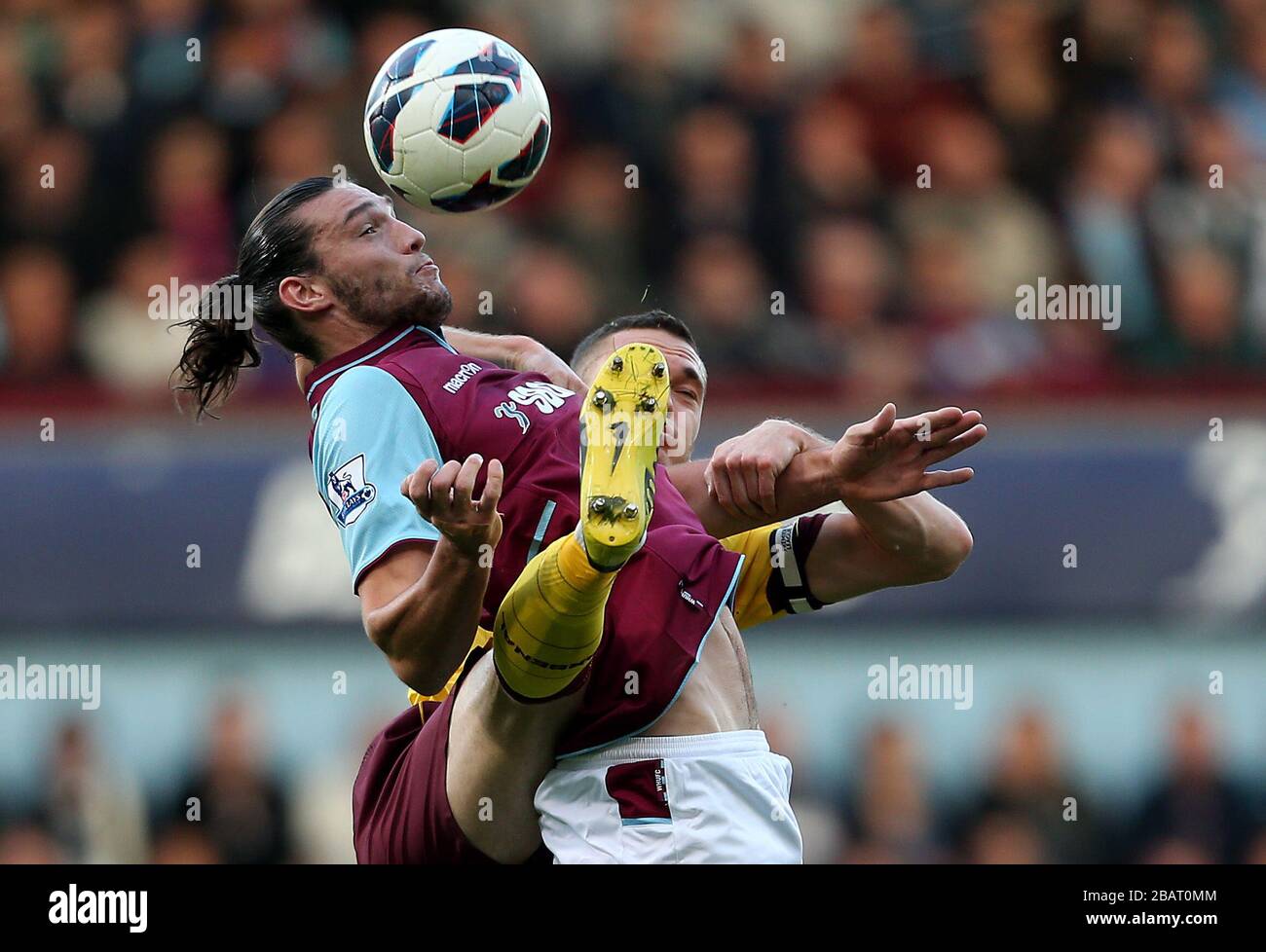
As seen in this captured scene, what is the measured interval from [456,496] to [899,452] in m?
1.29

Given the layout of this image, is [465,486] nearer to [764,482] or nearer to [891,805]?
[764,482]

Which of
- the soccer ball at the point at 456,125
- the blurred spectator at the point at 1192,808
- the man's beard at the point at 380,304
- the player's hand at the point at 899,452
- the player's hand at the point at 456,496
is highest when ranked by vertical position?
the soccer ball at the point at 456,125

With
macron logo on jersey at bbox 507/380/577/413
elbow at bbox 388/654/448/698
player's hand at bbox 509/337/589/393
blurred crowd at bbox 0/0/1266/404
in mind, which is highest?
blurred crowd at bbox 0/0/1266/404

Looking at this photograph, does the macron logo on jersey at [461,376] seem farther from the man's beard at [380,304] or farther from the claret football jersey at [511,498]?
the man's beard at [380,304]

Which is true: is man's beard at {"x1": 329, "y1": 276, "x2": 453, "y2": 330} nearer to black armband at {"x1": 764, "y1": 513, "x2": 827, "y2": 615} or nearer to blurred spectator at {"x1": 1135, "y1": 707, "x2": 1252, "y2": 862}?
black armband at {"x1": 764, "y1": 513, "x2": 827, "y2": 615}

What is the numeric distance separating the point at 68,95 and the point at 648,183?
2.95m

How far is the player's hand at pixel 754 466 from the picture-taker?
4.48m

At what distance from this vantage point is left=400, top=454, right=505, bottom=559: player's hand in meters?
3.46

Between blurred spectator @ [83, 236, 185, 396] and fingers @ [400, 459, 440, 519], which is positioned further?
blurred spectator @ [83, 236, 185, 396]

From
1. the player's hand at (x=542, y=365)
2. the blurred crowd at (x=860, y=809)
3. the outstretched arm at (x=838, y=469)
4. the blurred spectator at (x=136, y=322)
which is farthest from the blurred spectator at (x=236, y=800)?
the outstretched arm at (x=838, y=469)

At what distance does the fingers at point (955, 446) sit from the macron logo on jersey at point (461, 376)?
1066 mm

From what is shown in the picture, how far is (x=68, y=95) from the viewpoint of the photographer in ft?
30.5

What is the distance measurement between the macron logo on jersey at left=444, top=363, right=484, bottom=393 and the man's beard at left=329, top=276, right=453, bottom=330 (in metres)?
0.22

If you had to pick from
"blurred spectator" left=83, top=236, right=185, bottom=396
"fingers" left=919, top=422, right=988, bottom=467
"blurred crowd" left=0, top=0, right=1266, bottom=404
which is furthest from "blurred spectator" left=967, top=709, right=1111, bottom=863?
"blurred spectator" left=83, top=236, right=185, bottom=396
